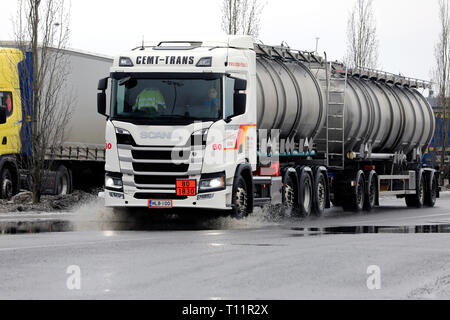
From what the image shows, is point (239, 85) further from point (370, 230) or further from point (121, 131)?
point (370, 230)

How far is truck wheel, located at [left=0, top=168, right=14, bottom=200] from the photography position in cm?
2811

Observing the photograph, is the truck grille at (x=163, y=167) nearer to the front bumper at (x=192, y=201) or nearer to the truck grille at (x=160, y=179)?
the truck grille at (x=160, y=179)

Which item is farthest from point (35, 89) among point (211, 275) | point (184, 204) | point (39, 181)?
point (211, 275)

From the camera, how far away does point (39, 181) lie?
2803cm

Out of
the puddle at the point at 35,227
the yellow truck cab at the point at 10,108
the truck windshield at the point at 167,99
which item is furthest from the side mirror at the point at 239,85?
the yellow truck cab at the point at 10,108

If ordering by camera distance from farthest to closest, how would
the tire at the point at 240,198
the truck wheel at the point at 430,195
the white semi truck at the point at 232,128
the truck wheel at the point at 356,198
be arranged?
1. the truck wheel at the point at 430,195
2. the truck wheel at the point at 356,198
3. the tire at the point at 240,198
4. the white semi truck at the point at 232,128

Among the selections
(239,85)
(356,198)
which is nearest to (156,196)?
(239,85)

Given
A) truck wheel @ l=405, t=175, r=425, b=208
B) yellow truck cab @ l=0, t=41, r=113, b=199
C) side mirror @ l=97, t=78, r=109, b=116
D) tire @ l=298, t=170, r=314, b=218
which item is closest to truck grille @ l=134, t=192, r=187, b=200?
side mirror @ l=97, t=78, r=109, b=116

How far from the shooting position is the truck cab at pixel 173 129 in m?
19.3

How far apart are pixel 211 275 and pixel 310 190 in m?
14.3

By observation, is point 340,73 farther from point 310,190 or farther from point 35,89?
point 35,89

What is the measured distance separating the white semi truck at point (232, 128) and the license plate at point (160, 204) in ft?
0.06

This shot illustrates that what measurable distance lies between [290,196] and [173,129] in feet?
20.1
